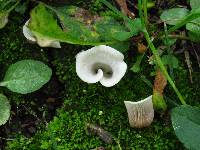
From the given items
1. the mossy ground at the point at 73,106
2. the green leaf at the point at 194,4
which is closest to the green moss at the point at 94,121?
→ the mossy ground at the point at 73,106

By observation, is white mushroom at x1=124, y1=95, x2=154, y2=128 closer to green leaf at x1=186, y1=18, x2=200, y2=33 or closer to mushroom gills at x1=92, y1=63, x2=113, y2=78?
mushroom gills at x1=92, y1=63, x2=113, y2=78

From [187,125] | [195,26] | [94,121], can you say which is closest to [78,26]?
[94,121]

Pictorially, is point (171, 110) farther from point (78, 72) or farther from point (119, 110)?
point (78, 72)

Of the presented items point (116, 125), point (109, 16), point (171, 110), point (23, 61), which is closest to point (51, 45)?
point (23, 61)

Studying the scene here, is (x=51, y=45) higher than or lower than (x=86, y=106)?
higher

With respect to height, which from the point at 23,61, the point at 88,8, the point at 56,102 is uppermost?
the point at 88,8

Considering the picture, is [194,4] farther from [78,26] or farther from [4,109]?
[4,109]

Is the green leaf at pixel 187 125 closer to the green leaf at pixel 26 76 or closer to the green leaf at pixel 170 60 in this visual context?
the green leaf at pixel 170 60
